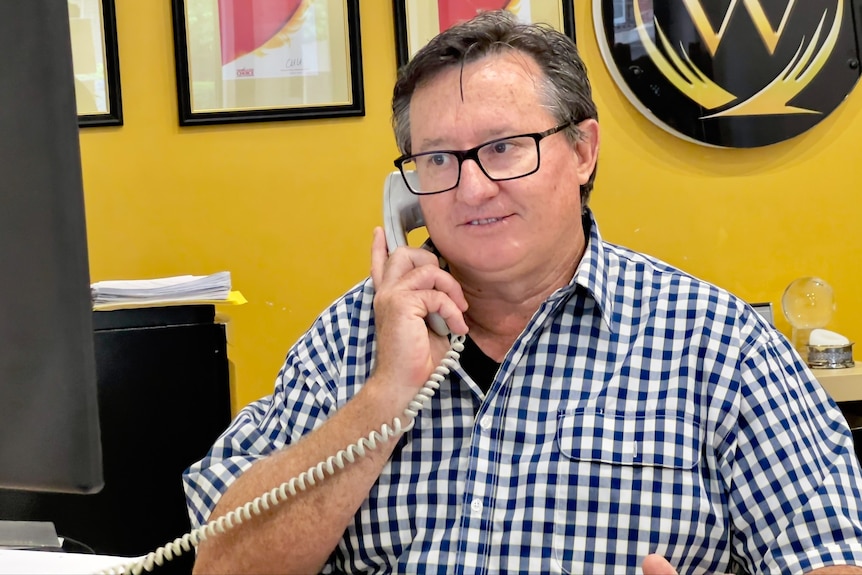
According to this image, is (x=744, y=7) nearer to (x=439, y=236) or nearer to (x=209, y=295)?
(x=439, y=236)

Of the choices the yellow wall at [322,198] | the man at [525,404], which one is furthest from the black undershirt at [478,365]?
the yellow wall at [322,198]

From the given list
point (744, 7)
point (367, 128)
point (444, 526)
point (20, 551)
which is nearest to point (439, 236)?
point (444, 526)

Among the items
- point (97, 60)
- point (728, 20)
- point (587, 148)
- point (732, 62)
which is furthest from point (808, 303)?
point (97, 60)

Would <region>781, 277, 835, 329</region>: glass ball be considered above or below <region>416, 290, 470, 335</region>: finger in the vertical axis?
below

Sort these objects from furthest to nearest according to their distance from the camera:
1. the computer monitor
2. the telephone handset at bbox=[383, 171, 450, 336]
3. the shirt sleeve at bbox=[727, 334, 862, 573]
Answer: the telephone handset at bbox=[383, 171, 450, 336], the shirt sleeve at bbox=[727, 334, 862, 573], the computer monitor

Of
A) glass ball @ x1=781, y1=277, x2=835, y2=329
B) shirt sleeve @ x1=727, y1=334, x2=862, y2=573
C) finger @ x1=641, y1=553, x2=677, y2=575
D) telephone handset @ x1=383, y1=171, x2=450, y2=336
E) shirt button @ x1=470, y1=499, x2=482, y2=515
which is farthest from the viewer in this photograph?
glass ball @ x1=781, y1=277, x2=835, y2=329

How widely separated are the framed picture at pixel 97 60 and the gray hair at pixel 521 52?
1.08 m

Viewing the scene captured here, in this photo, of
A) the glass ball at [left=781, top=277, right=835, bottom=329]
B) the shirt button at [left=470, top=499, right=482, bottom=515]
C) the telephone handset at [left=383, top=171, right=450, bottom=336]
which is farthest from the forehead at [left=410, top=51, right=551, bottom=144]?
the glass ball at [left=781, top=277, right=835, bottom=329]

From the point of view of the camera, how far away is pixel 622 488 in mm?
1097

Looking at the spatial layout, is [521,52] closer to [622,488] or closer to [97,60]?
[622,488]

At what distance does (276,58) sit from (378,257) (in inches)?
39.0

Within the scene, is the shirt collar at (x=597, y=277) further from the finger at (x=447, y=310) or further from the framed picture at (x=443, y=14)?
the framed picture at (x=443, y=14)

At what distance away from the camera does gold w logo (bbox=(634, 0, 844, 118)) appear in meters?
2.08

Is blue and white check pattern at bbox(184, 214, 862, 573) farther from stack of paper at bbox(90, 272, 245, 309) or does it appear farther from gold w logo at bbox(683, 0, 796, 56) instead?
gold w logo at bbox(683, 0, 796, 56)
